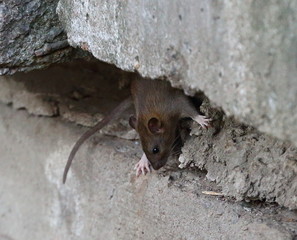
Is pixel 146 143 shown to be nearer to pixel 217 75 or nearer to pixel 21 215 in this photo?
pixel 21 215

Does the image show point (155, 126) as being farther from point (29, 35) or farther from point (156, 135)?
point (29, 35)

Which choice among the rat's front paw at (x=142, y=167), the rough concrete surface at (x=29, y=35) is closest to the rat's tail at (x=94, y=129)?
the rat's front paw at (x=142, y=167)

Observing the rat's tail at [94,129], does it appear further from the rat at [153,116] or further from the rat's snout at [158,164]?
the rat's snout at [158,164]

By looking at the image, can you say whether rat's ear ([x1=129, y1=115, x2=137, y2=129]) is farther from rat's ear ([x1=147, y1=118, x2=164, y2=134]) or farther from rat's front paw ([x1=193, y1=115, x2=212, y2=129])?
rat's front paw ([x1=193, y1=115, x2=212, y2=129])

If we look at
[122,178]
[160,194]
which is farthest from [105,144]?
[160,194]

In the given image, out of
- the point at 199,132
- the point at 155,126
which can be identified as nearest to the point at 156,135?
the point at 155,126

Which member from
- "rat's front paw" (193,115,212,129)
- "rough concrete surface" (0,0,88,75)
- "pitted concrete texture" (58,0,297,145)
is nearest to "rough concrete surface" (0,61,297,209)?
"rat's front paw" (193,115,212,129)
